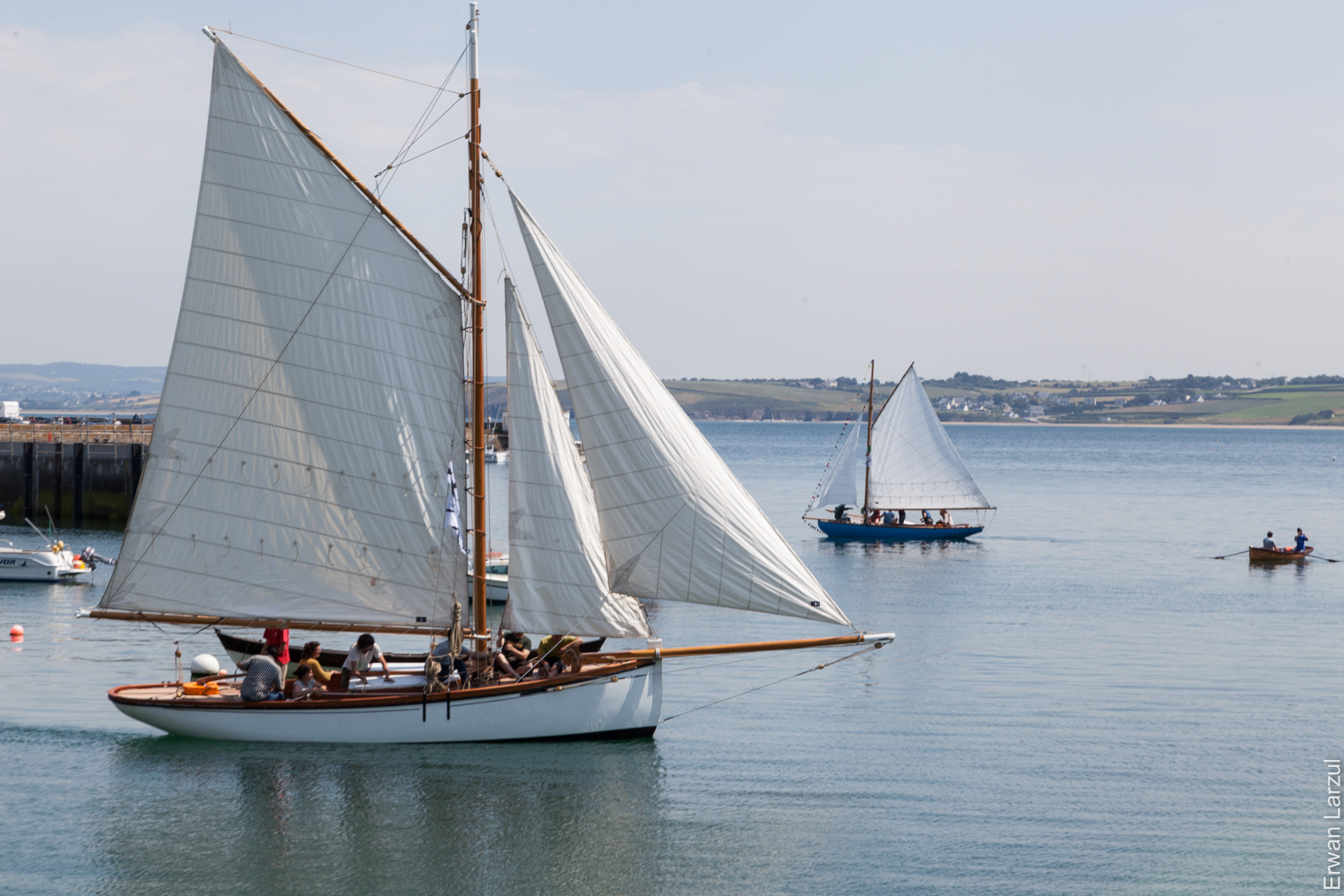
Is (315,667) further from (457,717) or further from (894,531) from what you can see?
(894,531)

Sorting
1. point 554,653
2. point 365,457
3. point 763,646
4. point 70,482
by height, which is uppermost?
point 365,457

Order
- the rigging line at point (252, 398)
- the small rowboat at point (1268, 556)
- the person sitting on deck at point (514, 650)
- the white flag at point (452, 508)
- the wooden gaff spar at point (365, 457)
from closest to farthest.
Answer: the wooden gaff spar at point (365, 457) → the rigging line at point (252, 398) → the white flag at point (452, 508) → the person sitting on deck at point (514, 650) → the small rowboat at point (1268, 556)

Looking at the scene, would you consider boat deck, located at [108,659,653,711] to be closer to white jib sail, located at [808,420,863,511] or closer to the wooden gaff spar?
the wooden gaff spar

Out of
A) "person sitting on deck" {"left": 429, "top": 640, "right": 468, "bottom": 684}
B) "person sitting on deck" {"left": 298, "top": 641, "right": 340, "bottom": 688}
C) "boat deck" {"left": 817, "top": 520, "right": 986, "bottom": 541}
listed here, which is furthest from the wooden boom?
"boat deck" {"left": 817, "top": 520, "right": 986, "bottom": 541}

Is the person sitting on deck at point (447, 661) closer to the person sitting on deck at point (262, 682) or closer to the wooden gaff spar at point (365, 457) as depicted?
the wooden gaff spar at point (365, 457)

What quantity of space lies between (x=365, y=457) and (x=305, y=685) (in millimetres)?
4808

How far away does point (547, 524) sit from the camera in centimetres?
2297

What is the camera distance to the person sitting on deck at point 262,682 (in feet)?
78.6

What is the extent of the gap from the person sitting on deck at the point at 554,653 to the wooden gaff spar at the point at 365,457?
339 millimetres

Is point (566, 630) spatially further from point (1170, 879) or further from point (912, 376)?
point (912, 376)

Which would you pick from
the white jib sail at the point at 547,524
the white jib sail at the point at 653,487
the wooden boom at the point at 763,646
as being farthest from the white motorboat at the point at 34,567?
the white jib sail at the point at 653,487

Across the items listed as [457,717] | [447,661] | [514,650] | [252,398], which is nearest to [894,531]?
[514,650]

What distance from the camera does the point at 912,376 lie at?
70438mm

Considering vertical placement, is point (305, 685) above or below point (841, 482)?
below
